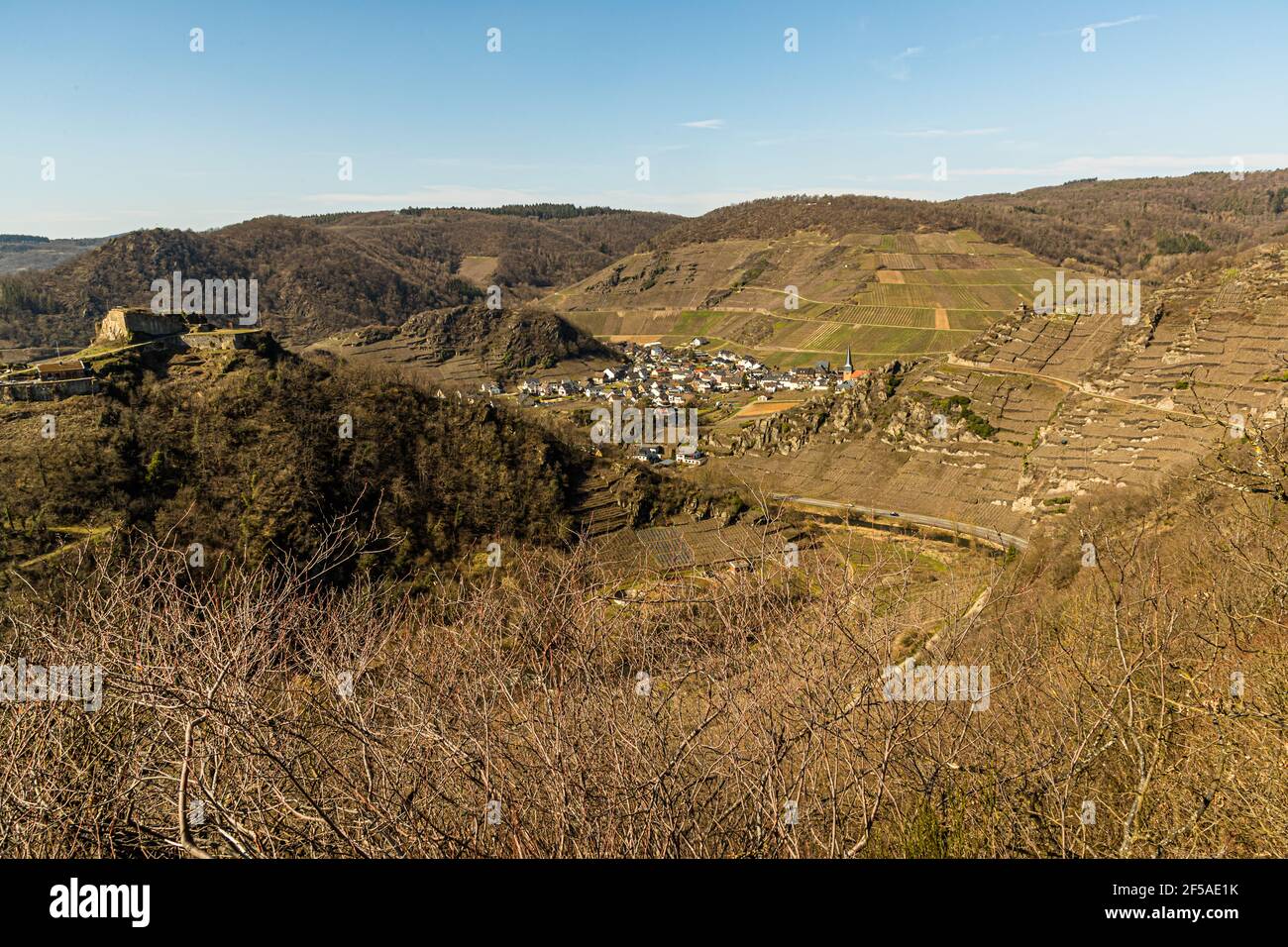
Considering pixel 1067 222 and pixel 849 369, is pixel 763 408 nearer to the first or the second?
pixel 849 369

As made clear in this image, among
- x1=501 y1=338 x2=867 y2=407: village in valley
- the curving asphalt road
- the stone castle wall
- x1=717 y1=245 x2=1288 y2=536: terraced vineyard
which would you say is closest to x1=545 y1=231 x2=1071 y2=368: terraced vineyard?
x1=501 y1=338 x2=867 y2=407: village in valley

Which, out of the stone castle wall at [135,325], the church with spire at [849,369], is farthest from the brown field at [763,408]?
the stone castle wall at [135,325]

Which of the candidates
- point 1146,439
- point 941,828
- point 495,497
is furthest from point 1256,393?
point 941,828

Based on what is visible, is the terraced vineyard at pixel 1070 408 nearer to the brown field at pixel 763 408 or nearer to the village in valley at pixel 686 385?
the village in valley at pixel 686 385

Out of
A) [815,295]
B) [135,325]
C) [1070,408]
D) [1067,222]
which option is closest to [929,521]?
[1070,408]
